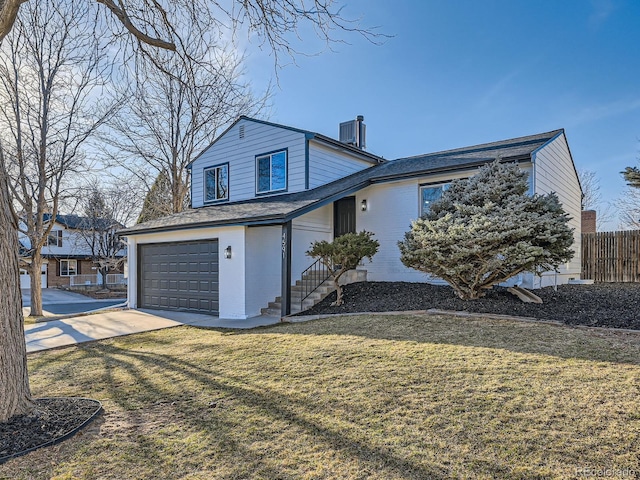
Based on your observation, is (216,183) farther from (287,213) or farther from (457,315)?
(457,315)

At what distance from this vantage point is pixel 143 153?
66.4 ft

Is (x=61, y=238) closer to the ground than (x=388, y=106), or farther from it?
closer to the ground

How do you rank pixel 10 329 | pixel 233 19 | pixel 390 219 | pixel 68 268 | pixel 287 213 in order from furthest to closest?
pixel 68 268 → pixel 390 219 → pixel 287 213 → pixel 233 19 → pixel 10 329

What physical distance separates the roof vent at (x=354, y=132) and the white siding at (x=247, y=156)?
3472mm

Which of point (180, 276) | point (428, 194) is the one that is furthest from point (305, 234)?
point (180, 276)

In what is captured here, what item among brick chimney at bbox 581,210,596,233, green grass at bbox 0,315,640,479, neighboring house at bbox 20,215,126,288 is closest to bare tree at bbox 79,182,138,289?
neighboring house at bbox 20,215,126,288

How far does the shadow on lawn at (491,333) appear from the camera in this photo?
4.80 m

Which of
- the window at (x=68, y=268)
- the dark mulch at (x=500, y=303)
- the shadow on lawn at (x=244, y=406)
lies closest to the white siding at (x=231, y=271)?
the dark mulch at (x=500, y=303)

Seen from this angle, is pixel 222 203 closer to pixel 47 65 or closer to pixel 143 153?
pixel 47 65

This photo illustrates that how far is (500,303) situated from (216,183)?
11.1 metres

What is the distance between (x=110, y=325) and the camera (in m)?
9.46

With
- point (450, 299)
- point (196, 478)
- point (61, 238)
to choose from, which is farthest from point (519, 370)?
point (61, 238)

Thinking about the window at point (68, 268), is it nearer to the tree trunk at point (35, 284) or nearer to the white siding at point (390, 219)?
the tree trunk at point (35, 284)

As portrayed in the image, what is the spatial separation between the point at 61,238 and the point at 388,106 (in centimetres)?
3002
